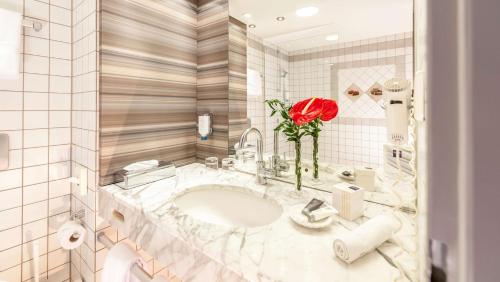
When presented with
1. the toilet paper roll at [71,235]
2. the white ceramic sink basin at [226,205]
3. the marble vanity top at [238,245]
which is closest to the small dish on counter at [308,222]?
the marble vanity top at [238,245]

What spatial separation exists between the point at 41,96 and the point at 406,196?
178cm

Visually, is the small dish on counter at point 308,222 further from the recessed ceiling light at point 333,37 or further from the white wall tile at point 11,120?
the white wall tile at point 11,120

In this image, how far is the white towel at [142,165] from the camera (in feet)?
3.89

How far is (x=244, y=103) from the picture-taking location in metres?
1.44

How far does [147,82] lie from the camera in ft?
4.32

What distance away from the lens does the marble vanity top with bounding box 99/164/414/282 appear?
0.53 m

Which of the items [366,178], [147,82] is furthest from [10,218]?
[366,178]

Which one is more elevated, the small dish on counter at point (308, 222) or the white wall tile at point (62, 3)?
the white wall tile at point (62, 3)

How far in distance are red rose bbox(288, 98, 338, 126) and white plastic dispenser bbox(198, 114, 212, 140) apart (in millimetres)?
602

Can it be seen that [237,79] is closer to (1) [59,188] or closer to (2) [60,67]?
(2) [60,67]

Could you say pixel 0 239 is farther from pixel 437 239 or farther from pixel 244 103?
pixel 437 239

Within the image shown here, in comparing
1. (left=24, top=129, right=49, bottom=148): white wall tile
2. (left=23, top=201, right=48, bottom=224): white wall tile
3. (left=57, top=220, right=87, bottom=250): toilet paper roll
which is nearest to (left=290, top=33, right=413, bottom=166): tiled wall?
(left=57, top=220, right=87, bottom=250): toilet paper roll

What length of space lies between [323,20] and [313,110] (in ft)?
1.41

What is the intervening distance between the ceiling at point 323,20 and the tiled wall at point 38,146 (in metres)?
1.01
